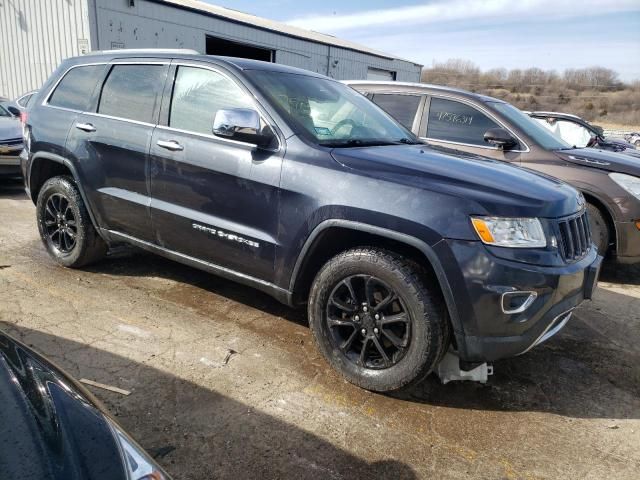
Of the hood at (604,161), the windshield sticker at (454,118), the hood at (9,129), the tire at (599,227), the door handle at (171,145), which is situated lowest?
the tire at (599,227)

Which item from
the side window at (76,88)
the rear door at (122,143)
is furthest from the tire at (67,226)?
the side window at (76,88)

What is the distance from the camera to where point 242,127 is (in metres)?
3.03

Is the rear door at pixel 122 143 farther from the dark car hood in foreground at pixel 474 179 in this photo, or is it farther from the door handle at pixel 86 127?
the dark car hood in foreground at pixel 474 179

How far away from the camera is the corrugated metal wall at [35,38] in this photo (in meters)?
13.0

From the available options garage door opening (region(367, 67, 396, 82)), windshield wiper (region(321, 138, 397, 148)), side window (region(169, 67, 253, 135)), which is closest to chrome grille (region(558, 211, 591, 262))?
windshield wiper (region(321, 138, 397, 148))

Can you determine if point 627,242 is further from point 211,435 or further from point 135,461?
point 135,461

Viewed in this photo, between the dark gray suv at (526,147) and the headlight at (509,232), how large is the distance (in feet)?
9.16

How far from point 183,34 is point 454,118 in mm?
12203

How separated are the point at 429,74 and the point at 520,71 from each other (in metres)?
15.2

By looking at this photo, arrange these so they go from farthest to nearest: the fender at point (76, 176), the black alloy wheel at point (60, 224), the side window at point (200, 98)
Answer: the black alloy wheel at point (60, 224)
the fender at point (76, 176)
the side window at point (200, 98)

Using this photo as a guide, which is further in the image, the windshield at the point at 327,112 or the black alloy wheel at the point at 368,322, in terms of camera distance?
the windshield at the point at 327,112

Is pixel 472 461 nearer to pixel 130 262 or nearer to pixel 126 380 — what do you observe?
pixel 126 380

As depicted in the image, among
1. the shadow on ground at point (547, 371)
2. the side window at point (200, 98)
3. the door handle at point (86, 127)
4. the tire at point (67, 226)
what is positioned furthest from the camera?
the tire at point (67, 226)

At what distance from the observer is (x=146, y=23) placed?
14047mm
